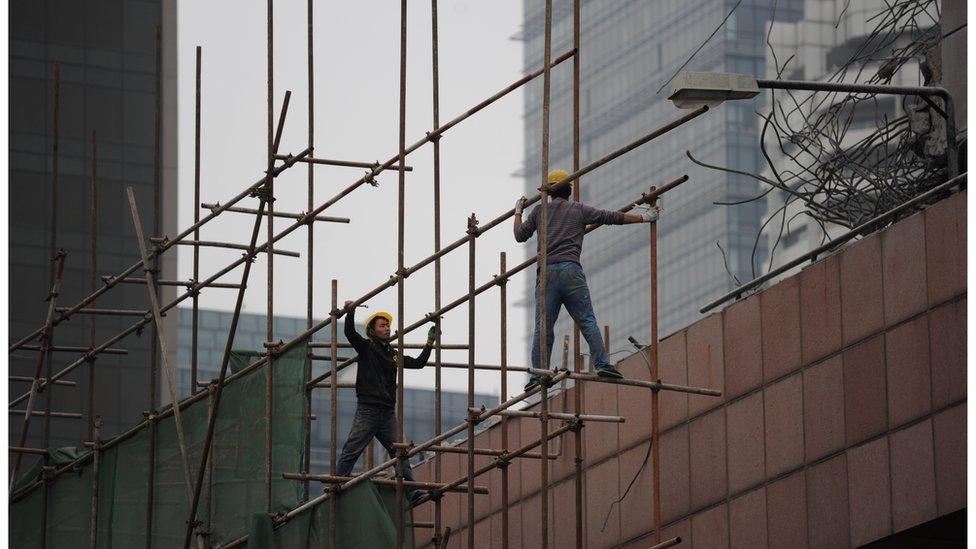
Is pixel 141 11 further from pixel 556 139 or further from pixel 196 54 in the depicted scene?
pixel 556 139

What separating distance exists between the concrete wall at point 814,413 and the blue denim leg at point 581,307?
58.4 inches

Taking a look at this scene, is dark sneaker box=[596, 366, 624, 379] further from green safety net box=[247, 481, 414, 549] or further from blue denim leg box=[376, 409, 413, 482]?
blue denim leg box=[376, 409, 413, 482]

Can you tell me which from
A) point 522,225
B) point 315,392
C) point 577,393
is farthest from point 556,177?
point 315,392

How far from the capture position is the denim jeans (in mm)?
16094

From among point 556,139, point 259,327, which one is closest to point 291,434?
point 259,327

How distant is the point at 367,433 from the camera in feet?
53.2

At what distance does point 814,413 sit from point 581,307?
6.37ft

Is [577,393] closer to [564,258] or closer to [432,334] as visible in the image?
[564,258]

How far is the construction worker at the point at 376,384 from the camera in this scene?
53.1 feet

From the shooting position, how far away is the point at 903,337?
13.8m

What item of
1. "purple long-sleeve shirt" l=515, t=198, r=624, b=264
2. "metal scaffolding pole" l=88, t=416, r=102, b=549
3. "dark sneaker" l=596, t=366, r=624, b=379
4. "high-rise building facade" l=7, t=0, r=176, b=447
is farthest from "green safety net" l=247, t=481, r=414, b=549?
"high-rise building facade" l=7, t=0, r=176, b=447

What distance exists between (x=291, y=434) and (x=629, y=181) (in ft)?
403

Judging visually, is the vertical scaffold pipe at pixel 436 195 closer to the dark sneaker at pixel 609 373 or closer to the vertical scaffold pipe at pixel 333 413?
the vertical scaffold pipe at pixel 333 413

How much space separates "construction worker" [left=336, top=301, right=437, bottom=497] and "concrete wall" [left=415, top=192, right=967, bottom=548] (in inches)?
79.6
